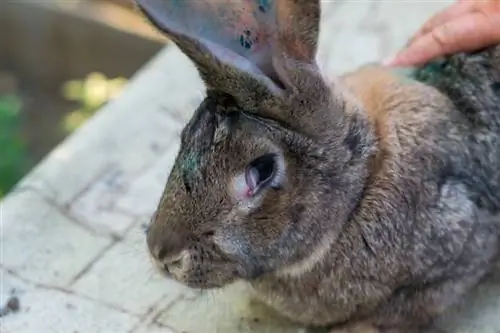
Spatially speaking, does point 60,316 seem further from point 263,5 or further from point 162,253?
point 263,5

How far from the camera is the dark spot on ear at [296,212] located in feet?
5.60

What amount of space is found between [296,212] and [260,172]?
0.30 ft

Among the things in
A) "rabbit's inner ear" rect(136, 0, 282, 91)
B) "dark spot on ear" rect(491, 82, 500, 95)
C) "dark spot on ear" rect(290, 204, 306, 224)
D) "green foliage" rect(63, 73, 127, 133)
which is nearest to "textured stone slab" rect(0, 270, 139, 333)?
"dark spot on ear" rect(290, 204, 306, 224)

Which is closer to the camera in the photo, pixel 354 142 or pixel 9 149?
pixel 354 142

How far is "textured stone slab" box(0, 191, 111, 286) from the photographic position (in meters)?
2.20

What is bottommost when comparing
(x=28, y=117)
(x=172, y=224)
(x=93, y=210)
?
(x=28, y=117)

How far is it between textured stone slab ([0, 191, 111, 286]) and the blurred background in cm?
93

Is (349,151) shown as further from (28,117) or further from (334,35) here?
(28,117)

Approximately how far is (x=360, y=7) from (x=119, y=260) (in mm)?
1067

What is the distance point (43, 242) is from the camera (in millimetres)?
2266

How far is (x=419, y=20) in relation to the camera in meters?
2.78

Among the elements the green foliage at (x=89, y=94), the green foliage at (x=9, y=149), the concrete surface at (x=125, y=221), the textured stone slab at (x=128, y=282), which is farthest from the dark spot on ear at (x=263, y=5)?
the green foliage at (x=89, y=94)

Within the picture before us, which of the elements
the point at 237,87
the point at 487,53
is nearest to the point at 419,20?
the point at 487,53

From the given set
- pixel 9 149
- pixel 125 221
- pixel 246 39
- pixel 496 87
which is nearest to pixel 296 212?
pixel 246 39
